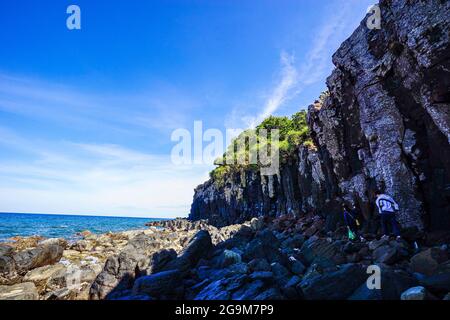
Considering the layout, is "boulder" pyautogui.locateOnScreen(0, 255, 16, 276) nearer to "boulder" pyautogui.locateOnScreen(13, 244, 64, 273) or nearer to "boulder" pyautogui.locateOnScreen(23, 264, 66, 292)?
"boulder" pyautogui.locateOnScreen(13, 244, 64, 273)

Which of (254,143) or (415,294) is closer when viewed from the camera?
(415,294)

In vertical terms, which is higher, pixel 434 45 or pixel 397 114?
pixel 434 45

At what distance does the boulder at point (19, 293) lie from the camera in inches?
359

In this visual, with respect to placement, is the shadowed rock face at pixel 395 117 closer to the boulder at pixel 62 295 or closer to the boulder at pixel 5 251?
the boulder at pixel 62 295

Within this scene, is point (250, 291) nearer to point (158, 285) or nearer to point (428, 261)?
point (158, 285)

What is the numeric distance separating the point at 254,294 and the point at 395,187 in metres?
8.98

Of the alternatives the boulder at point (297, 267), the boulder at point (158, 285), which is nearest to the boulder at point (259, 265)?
the boulder at point (297, 267)

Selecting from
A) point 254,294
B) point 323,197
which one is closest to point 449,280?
point 254,294

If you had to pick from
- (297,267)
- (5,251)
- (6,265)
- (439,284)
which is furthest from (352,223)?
(5,251)

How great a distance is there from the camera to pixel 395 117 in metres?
12.1

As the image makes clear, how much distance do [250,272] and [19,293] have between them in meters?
8.31

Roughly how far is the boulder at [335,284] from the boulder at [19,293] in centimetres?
940
